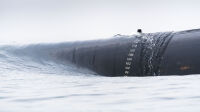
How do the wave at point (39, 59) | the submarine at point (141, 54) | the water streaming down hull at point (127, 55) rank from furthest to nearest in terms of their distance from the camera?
the wave at point (39, 59) → the water streaming down hull at point (127, 55) → the submarine at point (141, 54)

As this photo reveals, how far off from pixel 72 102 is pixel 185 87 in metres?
2.86

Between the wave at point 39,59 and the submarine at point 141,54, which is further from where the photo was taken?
the wave at point 39,59

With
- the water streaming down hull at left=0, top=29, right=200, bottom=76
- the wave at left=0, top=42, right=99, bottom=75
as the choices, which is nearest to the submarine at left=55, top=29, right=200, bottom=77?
the water streaming down hull at left=0, top=29, right=200, bottom=76

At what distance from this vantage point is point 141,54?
1931 cm

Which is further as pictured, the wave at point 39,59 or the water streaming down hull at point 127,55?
the wave at point 39,59

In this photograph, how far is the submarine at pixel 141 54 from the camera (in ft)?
57.8


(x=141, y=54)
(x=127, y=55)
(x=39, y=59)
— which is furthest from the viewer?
(x=39, y=59)

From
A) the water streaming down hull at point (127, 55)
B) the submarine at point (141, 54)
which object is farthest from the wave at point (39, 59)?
the submarine at point (141, 54)

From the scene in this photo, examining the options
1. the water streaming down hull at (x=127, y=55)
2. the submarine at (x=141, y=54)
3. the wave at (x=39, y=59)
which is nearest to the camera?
the submarine at (x=141, y=54)

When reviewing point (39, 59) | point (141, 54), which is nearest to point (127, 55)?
point (141, 54)

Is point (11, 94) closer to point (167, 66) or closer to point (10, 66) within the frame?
point (167, 66)

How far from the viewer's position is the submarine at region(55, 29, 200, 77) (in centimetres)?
1761

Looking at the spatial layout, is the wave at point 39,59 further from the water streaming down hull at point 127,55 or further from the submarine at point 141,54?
the submarine at point 141,54

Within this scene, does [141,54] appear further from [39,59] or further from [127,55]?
[39,59]
